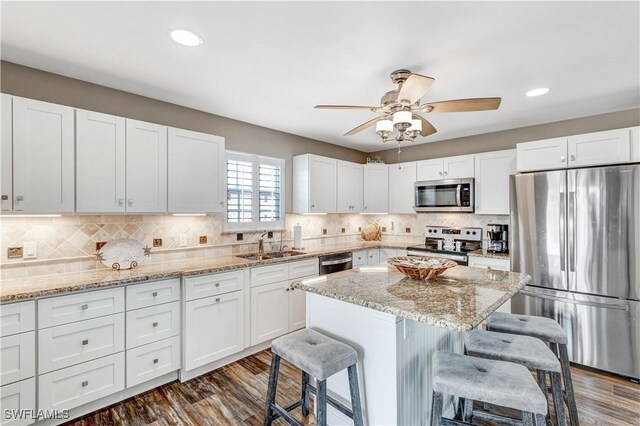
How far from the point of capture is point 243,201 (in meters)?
3.65

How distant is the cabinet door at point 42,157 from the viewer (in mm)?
2068

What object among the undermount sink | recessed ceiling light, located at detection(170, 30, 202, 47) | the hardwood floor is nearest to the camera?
recessed ceiling light, located at detection(170, 30, 202, 47)

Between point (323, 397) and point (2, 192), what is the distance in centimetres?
244

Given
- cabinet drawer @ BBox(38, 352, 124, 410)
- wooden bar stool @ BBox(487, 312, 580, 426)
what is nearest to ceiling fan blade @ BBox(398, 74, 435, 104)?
wooden bar stool @ BBox(487, 312, 580, 426)

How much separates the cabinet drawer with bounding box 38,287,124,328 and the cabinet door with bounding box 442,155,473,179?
3999mm

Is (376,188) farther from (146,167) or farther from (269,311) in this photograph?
(146,167)

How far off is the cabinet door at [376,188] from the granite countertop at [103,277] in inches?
87.4

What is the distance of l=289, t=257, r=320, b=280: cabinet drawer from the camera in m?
3.45

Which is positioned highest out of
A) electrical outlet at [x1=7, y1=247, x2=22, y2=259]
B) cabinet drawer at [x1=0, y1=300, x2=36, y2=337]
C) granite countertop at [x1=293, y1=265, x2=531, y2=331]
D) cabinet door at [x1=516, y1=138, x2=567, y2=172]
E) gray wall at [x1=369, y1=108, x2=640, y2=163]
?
gray wall at [x1=369, y1=108, x2=640, y2=163]

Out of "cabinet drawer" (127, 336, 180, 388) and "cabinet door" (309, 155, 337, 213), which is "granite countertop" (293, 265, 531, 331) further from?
"cabinet door" (309, 155, 337, 213)

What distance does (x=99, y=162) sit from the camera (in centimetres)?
241

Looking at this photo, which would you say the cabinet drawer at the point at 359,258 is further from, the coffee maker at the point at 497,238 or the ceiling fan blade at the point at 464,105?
the ceiling fan blade at the point at 464,105

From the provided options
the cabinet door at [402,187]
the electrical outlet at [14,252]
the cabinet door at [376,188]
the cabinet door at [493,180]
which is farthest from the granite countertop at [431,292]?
the cabinet door at [376,188]

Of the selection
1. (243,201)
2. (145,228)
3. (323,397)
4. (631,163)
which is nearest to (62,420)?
(145,228)
